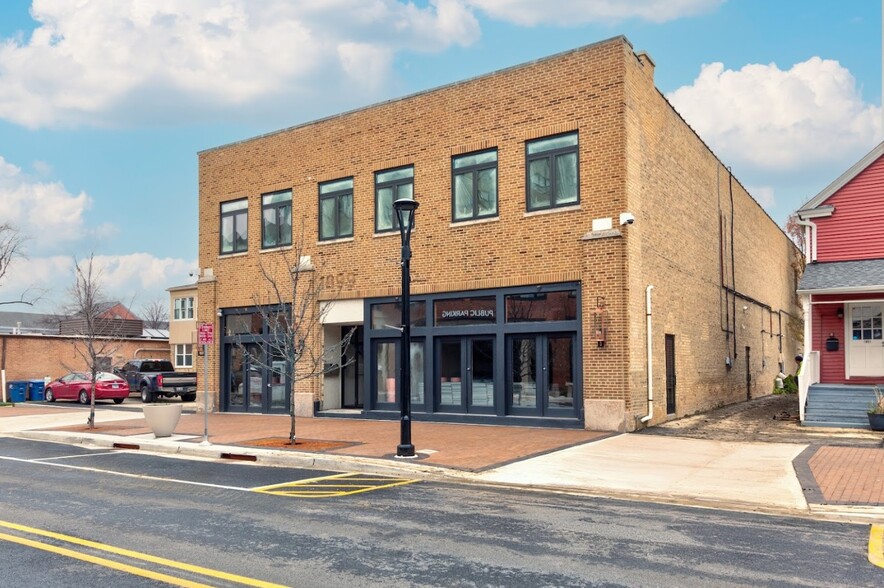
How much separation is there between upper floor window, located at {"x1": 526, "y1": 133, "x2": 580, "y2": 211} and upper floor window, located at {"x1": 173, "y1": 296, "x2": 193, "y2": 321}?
3379cm

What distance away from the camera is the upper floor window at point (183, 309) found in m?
46.9

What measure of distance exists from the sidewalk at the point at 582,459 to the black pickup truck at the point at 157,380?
1487cm

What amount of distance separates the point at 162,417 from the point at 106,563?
10.9 meters

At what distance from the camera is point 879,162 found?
20.1 metres

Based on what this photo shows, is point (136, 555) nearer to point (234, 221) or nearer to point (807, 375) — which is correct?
point (807, 375)

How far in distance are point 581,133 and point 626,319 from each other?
4.40m

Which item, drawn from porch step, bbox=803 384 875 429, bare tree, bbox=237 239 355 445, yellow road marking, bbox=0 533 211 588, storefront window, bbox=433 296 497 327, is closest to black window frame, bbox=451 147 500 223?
storefront window, bbox=433 296 497 327

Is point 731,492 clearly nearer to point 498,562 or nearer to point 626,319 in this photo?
point 498,562

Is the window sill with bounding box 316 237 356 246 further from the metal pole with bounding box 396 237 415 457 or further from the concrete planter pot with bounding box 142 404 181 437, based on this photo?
the metal pole with bounding box 396 237 415 457

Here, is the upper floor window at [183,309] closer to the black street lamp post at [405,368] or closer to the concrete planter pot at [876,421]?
the black street lamp post at [405,368]

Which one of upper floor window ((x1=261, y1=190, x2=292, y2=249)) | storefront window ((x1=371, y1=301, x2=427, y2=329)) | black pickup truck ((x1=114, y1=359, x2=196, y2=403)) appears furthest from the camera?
black pickup truck ((x1=114, y1=359, x2=196, y2=403))

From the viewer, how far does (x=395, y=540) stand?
7.26m

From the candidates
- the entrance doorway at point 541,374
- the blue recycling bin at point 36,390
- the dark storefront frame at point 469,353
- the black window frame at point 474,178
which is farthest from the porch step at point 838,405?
the blue recycling bin at point 36,390

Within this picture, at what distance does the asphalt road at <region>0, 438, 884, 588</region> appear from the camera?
609cm
